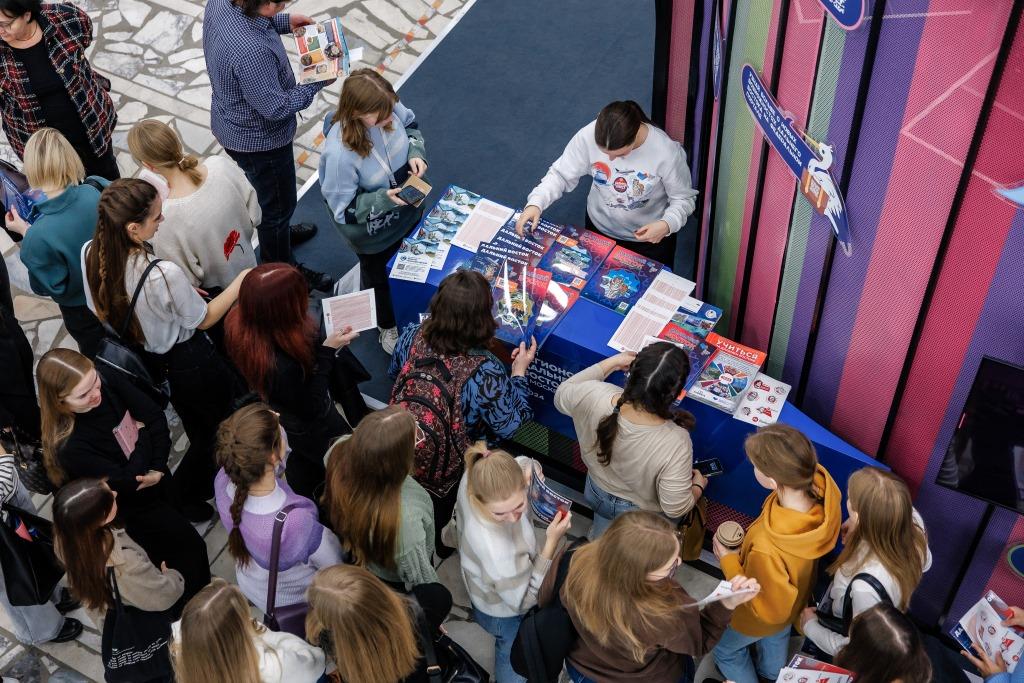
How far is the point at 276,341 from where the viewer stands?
14.4 ft

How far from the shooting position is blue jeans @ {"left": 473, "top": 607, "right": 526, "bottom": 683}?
4.24m

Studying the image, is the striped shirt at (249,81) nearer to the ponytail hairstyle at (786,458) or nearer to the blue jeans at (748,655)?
the ponytail hairstyle at (786,458)

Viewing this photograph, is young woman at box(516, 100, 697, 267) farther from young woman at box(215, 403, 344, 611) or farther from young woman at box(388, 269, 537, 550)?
young woman at box(215, 403, 344, 611)

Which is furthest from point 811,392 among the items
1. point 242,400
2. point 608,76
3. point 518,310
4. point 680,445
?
point 608,76

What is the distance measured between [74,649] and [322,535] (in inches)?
78.1

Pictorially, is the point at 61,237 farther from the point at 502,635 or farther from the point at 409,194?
the point at 502,635

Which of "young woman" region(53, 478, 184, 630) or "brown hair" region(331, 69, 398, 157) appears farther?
"brown hair" region(331, 69, 398, 157)

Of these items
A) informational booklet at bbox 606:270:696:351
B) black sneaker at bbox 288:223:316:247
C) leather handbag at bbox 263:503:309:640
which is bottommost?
black sneaker at bbox 288:223:316:247

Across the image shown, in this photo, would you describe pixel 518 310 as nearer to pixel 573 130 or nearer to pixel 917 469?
pixel 917 469

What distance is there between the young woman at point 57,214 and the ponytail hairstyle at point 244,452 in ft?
5.53

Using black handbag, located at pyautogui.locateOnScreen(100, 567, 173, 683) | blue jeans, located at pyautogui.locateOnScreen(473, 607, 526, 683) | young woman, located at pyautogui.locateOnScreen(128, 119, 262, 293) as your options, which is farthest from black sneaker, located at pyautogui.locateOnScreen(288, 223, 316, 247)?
blue jeans, located at pyautogui.locateOnScreen(473, 607, 526, 683)

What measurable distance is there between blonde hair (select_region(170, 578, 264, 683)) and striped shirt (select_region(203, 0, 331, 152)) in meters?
3.08

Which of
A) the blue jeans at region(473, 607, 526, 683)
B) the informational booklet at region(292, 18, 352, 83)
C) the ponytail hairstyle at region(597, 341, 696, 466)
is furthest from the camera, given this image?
the informational booklet at region(292, 18, 352, 83)

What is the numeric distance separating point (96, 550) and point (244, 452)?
2.21 feet
